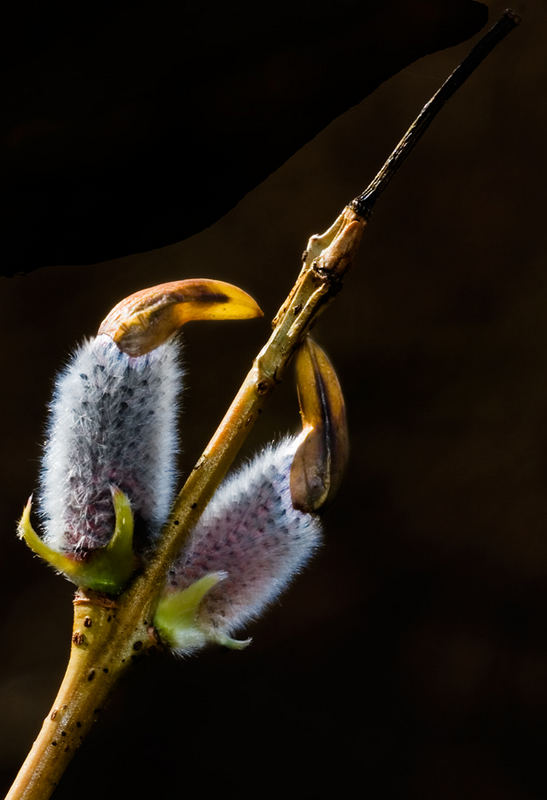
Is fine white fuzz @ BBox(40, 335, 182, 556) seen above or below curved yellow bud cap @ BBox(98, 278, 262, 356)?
below

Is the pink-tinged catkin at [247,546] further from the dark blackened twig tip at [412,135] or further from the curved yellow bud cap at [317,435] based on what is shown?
the dark blackened twig tip at [412,135]

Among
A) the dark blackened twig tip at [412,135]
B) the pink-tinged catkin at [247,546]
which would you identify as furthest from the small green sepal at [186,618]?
the dark blackened twig tip at [412,135]

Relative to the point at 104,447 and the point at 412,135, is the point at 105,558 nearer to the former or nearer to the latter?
the point at 104,447

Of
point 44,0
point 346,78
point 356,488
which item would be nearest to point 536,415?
point 356,488

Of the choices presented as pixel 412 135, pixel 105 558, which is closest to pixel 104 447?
pixel 105 558

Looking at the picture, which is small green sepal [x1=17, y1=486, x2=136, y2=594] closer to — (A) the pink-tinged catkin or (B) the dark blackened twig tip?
(A) the pink-tinged catkin

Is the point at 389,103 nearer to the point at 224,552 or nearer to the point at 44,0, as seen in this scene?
the point at 44,0

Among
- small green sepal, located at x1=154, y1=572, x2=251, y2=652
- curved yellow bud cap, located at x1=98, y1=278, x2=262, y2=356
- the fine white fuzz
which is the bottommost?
small green sepal, located at x1=154, y1=572, x2=251, y2=652

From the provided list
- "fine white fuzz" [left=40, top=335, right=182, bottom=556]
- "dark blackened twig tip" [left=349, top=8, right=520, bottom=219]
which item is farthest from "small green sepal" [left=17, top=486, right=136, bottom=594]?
"dark blackened twig tip" [left=349, top=8, right=520, bottom=219]
